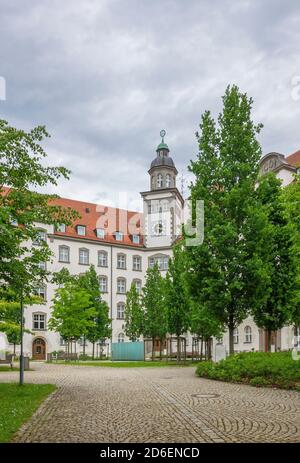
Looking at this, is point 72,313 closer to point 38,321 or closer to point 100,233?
point 38,321

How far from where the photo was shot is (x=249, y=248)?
2308cm

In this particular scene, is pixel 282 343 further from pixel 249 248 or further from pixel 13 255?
pixel 13 255

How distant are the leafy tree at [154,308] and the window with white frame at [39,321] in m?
13.4

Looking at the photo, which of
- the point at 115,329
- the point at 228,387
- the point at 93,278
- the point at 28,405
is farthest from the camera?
the point at 115,329

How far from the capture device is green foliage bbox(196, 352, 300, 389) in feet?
55.6

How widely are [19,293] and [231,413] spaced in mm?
7620

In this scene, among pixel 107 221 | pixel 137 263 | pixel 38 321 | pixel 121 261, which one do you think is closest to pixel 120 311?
pixel 121 261

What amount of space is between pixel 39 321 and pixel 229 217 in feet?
124

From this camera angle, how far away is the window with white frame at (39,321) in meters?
56.0

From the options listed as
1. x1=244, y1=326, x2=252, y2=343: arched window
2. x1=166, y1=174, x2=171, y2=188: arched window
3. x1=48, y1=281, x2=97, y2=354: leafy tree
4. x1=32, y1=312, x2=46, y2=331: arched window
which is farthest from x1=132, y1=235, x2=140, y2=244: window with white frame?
x1=244, y1=326, x2=252, y2=343: arched window

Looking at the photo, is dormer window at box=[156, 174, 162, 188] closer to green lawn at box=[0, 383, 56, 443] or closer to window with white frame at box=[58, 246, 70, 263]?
window with white frame at box=[58, 246, 70, 263]

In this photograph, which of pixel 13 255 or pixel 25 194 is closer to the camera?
pixel 13 255
